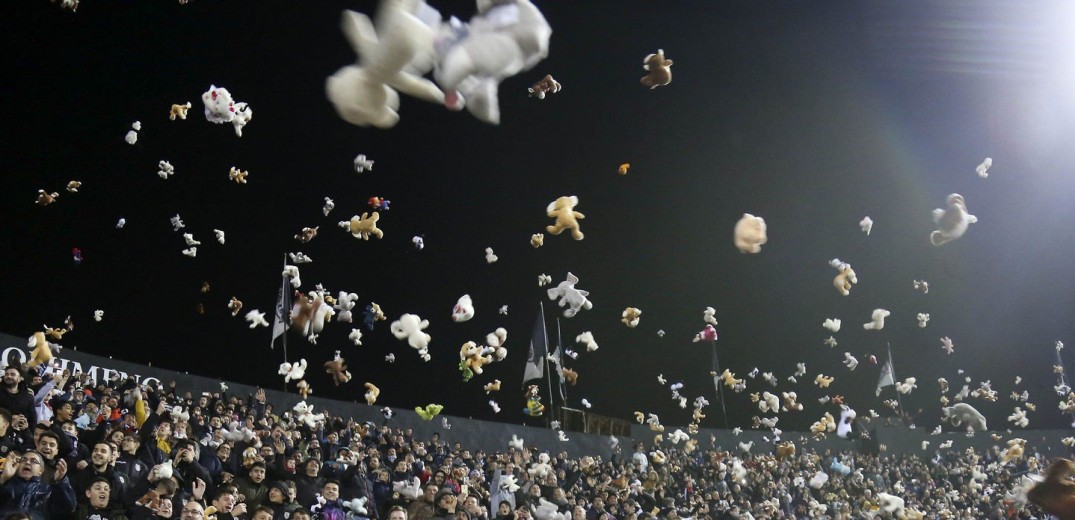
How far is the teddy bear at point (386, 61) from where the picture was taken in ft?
17.0

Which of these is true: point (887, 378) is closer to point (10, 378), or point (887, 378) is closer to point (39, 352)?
point (39, 352)

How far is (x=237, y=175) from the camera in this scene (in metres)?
13.5

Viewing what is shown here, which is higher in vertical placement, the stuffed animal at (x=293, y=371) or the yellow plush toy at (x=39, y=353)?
the stuffed animal at (x=293, y=371)

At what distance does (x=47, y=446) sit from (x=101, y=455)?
38cm

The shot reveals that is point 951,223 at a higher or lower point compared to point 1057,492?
higher

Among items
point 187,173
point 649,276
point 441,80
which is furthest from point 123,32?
point 649,276

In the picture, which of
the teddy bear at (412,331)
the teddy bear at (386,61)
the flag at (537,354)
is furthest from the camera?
the flag at (537,354)

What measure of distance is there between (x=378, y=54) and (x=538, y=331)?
14.7 m

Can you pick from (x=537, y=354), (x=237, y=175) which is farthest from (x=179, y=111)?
(x=537, y=354)

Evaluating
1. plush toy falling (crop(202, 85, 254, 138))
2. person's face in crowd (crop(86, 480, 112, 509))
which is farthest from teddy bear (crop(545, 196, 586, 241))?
person's face in crowd (crop(86, 480, 112, 509))

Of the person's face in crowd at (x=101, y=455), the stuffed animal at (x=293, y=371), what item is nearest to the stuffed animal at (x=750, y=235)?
the stuffed animal at (x=293, y=371)

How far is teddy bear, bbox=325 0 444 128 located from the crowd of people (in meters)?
3.23

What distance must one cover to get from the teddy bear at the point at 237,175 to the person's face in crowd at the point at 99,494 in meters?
8.21

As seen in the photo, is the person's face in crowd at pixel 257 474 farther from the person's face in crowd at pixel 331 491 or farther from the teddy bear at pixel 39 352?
the teddy bear at pixel 39 352
